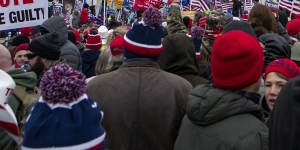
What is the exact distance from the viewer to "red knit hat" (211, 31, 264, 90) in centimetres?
194

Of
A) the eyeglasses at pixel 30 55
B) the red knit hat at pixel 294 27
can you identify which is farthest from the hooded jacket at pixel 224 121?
the red knit hat at pixel 294 27

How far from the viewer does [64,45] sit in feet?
16.5

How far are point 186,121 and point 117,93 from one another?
0.68 metres

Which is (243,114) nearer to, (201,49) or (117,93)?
(117,93)

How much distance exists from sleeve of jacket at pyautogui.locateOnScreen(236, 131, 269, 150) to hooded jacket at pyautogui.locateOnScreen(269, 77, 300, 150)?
23 centimetres

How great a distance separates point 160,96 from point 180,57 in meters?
0.78

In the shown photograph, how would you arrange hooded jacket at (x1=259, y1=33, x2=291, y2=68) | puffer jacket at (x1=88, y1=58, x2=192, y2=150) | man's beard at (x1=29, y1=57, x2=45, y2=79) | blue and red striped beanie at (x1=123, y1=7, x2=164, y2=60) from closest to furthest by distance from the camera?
puffer jacket at (x1=88, y1=58, x2=192, y2=150) → blue and red striped beanie at (x1=123, y1=7, x2=164, y2=60) → hooded jacket at (x1=259, y1=33, x2=291, y2=68) → man's beard at (x1=29, y1=57, x2=45, y2=79)

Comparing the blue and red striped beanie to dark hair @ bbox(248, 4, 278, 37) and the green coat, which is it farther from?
dark hair @ bbox(248, 4, 278, 37)

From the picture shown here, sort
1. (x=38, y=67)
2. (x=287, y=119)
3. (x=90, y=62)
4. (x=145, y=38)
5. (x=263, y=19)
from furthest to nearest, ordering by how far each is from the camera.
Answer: (x=90, y=62)
(x=263, y=19)
(x=38, y=67)
(x=145, y=38)
(x=287, y=119)

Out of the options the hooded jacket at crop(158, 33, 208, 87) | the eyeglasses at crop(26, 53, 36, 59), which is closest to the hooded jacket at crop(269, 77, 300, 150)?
the hooded jacket at crop(158, 33, 208, 87)

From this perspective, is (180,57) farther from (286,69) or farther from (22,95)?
(22,95)

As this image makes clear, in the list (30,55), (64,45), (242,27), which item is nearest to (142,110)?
(242,27)

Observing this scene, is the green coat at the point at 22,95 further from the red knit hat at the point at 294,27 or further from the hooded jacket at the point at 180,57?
the red knit hat at the point at 294,27

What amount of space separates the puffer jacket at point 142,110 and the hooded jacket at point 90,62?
3251 millimetres
